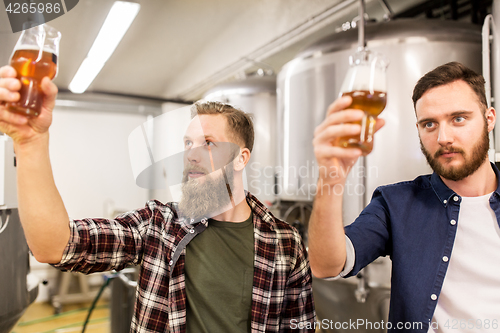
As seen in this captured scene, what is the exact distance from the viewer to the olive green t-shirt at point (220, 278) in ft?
3.30

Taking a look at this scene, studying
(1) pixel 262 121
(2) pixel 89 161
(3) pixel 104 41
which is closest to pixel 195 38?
(3) pixel 104 41

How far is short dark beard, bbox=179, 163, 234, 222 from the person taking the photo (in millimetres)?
1073

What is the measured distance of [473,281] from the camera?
94 centimetres

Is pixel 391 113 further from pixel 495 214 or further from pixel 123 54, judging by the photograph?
pixel 123 54

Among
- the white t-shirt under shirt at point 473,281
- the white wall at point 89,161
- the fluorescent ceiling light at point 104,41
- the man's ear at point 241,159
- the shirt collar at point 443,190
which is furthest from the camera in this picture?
the white wall at point 89,161

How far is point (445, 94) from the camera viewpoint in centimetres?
96

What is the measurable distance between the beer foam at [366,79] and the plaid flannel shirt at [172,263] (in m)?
0.65

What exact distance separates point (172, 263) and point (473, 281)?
0.81 metres

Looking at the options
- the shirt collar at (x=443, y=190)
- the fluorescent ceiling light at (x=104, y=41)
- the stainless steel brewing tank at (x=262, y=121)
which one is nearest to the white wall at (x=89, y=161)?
the fluorescent ceiling light at (x=104, y=41)

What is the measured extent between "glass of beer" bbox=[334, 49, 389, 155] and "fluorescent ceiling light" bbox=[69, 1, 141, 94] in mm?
1849

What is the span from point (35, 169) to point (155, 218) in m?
0.45

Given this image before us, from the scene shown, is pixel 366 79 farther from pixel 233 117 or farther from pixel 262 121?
pixel 262 121

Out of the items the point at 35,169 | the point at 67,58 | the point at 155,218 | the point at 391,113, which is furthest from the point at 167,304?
the point at 67,58

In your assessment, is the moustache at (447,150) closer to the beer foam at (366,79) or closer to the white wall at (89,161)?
the beer foam at (366,79)
